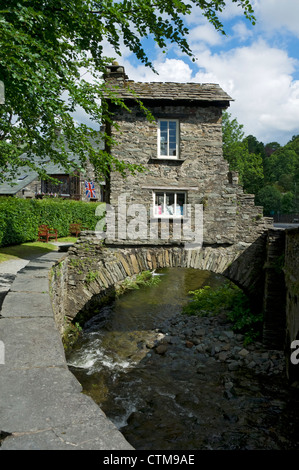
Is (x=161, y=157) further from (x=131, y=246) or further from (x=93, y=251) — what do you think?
(x=93, y=251)

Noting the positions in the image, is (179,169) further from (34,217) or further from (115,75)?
(34,217)

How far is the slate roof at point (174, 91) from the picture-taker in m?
10.3

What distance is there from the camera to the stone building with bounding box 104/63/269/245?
410 inches

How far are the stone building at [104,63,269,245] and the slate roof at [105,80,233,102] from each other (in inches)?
1.3

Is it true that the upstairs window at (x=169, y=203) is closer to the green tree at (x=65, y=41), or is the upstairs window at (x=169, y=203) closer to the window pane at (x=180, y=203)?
the window pane at (x=180, y=203)

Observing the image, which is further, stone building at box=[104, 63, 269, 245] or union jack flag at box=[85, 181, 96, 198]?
union jack flag at box=[85, 181, 96, 198]

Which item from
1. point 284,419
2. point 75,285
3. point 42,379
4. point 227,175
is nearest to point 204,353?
point 284,419

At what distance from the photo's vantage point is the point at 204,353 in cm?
990

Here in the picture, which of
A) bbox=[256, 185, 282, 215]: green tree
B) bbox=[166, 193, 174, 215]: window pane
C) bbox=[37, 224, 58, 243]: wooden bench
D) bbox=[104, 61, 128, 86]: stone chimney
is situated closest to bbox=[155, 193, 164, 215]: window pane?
bbox=[166, 193, 174, 215]: window pane

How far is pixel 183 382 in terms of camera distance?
815 centimetres

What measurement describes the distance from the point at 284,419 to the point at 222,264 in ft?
15.9

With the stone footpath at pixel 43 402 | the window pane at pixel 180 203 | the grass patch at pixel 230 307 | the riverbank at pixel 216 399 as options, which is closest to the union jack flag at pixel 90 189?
the grass patch at pixel 230 307

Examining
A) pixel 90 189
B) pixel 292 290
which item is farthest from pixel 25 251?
pixel 90 189

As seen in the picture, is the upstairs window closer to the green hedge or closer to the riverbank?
the riverbank
